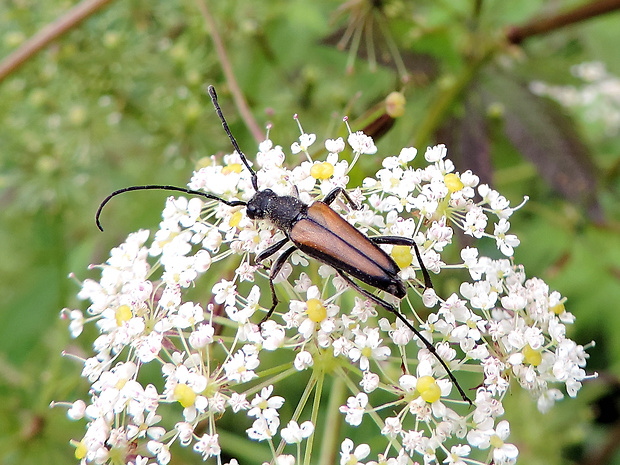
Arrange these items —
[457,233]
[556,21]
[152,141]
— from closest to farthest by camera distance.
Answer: [457,233] → [556,21] → [152,141]

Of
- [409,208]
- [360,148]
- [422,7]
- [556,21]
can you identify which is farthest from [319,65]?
[409,208]

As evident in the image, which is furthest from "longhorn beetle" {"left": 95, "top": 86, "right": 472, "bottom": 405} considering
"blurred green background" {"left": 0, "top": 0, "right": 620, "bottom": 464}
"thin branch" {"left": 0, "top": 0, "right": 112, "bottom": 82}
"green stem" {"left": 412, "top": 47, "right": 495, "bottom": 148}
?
"thin branch" {"left": 0, "top": 0, "right": 112, "bottom": 82}

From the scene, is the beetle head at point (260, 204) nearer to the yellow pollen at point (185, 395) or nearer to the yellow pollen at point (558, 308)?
the yellow pollen at point (185, 395)

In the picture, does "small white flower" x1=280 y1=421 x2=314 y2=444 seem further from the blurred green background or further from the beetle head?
the blurred green background

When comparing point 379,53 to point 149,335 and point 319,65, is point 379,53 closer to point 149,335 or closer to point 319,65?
point 319,65

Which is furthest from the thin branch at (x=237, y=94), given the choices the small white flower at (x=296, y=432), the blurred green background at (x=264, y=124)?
the small white flower at (x=296, y=432)

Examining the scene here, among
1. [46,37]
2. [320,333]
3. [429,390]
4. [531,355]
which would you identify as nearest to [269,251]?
[320,333]

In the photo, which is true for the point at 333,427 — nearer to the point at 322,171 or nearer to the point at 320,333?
the point at 320,333
